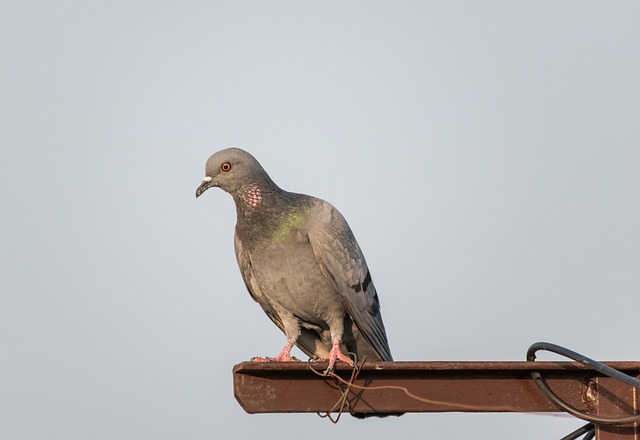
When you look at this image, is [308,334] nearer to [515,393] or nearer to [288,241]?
[288,241]

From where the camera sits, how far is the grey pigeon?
868 cm

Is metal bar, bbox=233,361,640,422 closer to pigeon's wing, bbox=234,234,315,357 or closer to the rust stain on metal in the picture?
the rust stain on metal

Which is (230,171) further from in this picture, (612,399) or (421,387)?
(612,399)

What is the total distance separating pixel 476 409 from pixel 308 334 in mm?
3499

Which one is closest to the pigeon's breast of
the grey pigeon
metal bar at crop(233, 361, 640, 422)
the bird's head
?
the grey pigeon

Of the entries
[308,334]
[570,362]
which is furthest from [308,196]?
[570,362]

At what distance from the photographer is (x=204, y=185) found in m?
9.06

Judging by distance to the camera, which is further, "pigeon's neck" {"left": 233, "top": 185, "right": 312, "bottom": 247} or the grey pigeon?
"pigeon's neck" {"left": 233, "top": 185, "right": 312, "bottom": 247}

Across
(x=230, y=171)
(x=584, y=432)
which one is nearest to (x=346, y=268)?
(x=230, y=171)

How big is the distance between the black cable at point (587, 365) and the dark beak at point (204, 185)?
3932mm

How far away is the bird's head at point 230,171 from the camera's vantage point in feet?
29.7

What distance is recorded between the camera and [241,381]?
6.18m

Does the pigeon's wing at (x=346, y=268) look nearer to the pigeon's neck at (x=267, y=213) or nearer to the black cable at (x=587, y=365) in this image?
the pigeon's neck at (x=267, y=213)

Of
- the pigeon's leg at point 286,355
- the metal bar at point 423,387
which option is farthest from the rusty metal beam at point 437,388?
the pigeon's leg at point 286,355
